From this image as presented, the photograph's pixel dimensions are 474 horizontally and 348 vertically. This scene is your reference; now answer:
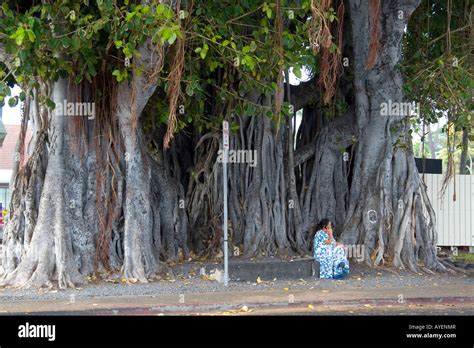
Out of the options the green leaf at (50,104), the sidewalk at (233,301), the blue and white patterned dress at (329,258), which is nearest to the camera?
the sidewalk at (233,301)

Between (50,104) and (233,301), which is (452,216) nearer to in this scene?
(233,301)

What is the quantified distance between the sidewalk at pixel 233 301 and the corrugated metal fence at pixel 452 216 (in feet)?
Answer: 24.5

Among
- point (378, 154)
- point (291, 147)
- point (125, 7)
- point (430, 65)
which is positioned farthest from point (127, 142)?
point (430, 65)

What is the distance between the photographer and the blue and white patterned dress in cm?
1260

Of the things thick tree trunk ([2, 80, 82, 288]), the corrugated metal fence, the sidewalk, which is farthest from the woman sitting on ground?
the corrugated metal fence

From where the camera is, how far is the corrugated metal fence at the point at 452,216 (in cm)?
1873

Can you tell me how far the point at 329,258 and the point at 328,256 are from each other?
0.13ft

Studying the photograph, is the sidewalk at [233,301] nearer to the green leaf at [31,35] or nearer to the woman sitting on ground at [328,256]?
the woman sitting on ground at [328,256]

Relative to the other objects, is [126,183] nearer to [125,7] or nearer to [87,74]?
[87,74]

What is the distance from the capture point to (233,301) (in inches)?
394

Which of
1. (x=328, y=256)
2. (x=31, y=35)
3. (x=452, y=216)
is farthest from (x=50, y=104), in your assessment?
(x=452, y=216)

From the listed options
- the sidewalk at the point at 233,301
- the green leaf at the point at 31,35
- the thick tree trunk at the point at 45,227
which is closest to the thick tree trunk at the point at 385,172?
the sidewalk at the point at 233,301

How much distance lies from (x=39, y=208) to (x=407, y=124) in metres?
6.73

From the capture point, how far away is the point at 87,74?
11.3m
